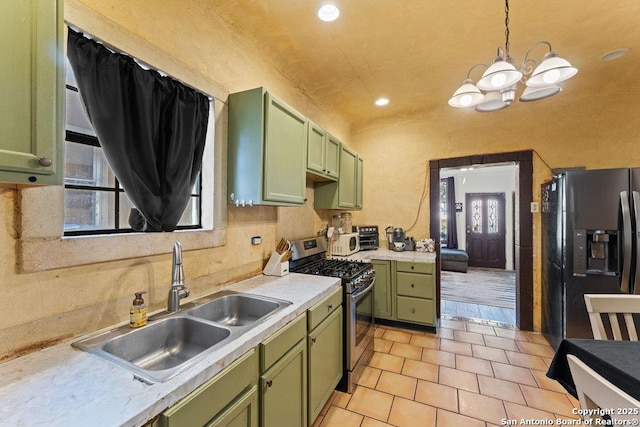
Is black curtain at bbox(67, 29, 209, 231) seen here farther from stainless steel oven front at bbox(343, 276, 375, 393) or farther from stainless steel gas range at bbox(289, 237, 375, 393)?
stainless steel oven front at bbox(343, 276, 375, 393)

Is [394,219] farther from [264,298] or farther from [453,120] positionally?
[264,298]

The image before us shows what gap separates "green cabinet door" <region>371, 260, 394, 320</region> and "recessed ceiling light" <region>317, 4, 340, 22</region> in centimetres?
250

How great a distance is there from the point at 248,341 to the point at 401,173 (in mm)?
3324

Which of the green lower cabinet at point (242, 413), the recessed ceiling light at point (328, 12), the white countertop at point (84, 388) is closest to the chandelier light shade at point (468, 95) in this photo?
the recessed ceiling light at point (328, 12)

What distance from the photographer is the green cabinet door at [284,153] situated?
1.88 meters

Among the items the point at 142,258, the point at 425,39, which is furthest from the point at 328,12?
the point at 142,258

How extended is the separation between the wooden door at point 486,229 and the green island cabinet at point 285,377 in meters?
6.65

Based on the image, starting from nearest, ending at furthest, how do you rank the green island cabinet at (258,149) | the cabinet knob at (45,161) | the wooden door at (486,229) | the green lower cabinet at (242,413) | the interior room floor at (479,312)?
the cabinet knob at (45,161)
the green lower cabinet at (242,413)
the green island cabinet at (258,149)
the interior room floor at (479,312)
the wooden door at (486,229)

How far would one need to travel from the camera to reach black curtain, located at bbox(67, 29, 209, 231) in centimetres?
122

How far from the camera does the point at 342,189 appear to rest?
3.19 metres

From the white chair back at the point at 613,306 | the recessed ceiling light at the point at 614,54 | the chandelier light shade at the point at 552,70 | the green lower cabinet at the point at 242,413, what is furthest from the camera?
the recessed ceiling light at the point at 614,54

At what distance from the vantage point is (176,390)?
821mm

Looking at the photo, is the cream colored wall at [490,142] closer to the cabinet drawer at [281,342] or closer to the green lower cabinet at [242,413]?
the cabinet drawer at [281,342]

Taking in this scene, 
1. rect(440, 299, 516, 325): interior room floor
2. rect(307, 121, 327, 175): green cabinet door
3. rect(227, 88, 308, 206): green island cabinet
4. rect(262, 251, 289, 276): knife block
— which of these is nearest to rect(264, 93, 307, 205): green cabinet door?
rect(227, 88, 308, 206): green island cabinet
